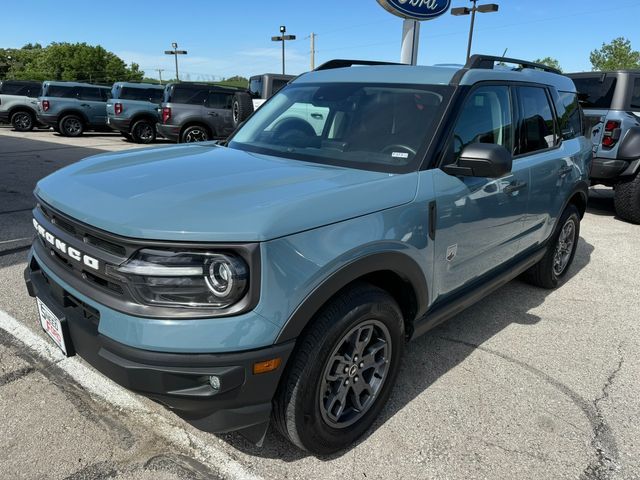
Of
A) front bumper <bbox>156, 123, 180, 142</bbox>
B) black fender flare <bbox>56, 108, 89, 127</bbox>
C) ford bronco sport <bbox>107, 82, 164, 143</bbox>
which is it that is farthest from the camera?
black fender flare <bbox>56, 108, 89, 127</bbox>

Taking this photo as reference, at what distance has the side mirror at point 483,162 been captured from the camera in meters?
2.46

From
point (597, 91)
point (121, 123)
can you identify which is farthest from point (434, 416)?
point (121, 123)

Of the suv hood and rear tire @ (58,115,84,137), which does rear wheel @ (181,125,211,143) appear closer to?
rear tire @ (58,115,84,137)

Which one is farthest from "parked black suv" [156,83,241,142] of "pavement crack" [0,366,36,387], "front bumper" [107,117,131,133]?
"pavement crack" [0,366,36,387]

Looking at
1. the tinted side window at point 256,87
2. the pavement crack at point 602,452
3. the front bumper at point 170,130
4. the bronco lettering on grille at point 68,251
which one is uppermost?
the tinted side window at point 256,87

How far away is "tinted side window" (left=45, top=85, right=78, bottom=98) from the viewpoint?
1697 centimetres

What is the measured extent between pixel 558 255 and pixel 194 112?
11644 millimetres

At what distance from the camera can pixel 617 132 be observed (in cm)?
686

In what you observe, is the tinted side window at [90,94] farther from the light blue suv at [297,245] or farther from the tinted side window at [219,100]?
the light blue suv at [297,245]

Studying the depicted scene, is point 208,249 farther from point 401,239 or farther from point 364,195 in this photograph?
point 401,239

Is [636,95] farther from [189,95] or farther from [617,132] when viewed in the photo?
[189,95]

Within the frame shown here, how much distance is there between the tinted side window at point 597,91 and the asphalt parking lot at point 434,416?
4.48 m

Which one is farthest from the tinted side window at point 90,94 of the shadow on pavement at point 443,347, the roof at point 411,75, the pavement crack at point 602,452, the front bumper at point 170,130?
the pavement crack at point 602,452

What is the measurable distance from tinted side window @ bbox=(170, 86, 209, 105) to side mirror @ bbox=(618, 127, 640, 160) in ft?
35.4
